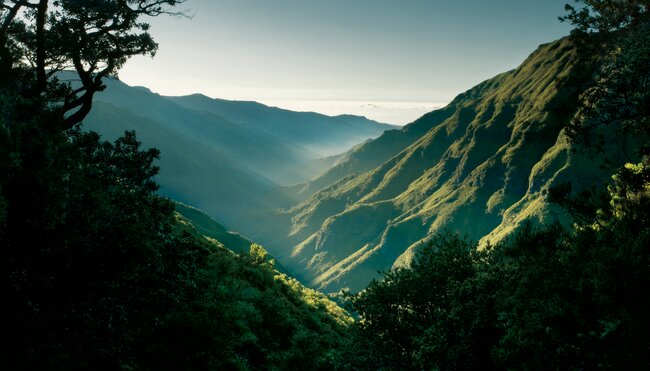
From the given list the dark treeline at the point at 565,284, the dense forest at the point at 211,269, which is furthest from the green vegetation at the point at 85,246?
the dark treeline at the point at 565,284

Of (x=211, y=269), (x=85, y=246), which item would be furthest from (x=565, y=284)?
(x=211, y=269)

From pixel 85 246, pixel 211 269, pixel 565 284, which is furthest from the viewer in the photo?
pixel 211 269

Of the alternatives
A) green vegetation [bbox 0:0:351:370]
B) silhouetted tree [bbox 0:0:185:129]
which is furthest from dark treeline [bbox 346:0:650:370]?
silhouetted tree [bbox 0:0:185:129]

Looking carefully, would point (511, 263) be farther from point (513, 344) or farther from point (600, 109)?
point (600, 109)

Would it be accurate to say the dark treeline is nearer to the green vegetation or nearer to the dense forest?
the dense forest

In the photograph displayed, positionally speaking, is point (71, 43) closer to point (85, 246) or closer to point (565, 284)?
point (85, 246)

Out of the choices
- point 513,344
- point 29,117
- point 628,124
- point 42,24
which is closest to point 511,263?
point 513,344

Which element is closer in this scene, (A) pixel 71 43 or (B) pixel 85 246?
(B) pixel 85 246

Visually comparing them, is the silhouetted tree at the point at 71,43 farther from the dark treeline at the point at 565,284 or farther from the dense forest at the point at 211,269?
the dark treeline at the point at 565,284
